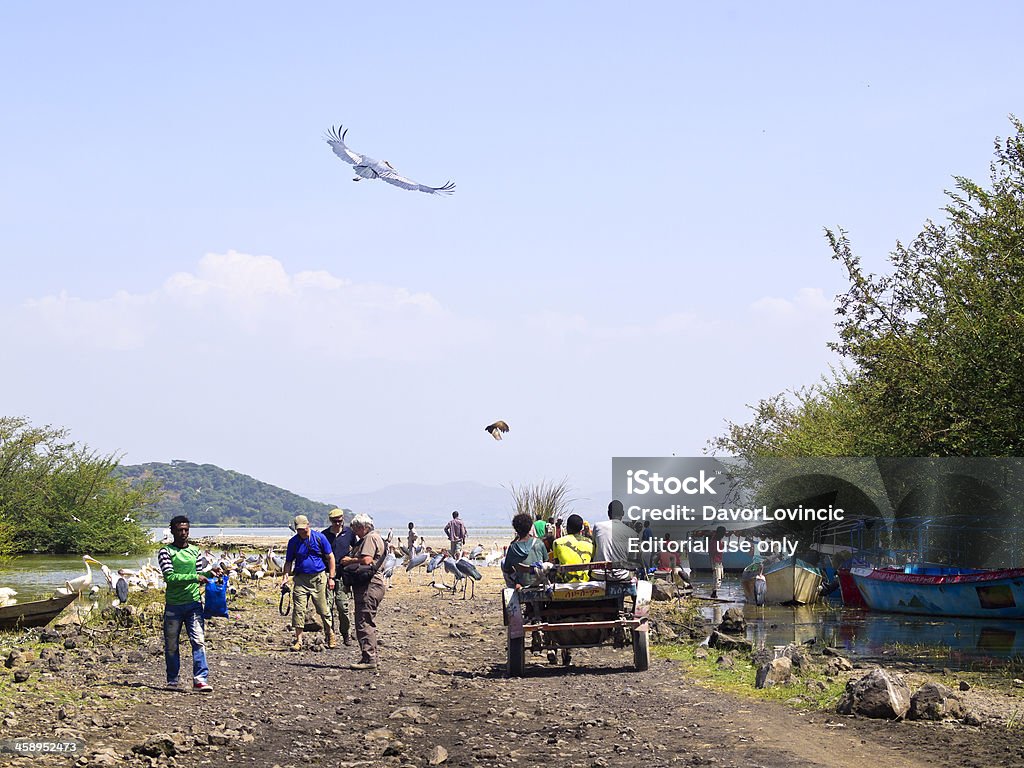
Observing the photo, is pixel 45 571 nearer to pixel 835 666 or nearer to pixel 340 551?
pixel 340 551

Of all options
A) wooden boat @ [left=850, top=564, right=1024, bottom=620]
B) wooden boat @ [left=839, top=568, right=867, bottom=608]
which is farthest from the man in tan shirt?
wooden boat @ [left=839, top=568, right=867, bottom=608]

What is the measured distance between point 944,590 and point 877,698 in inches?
668

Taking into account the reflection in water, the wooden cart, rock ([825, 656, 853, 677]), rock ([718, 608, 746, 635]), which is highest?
the wooden cart

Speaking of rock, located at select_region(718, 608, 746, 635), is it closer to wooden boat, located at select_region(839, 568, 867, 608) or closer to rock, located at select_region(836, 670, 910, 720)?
rock, located at select_region(836, 670, 910, 720)

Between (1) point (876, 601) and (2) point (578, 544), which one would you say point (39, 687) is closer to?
(2) point (578, 544)

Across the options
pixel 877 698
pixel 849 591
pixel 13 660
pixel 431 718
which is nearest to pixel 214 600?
pixel 431 718

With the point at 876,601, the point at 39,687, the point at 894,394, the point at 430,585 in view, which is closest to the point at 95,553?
the point at 430,585

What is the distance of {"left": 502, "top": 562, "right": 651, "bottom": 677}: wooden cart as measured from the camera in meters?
15.0

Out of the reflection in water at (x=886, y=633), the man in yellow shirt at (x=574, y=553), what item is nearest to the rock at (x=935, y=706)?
the man in yellow shirt at (x=574, y=553)

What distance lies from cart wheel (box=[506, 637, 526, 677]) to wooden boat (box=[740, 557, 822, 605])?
17.6 metres

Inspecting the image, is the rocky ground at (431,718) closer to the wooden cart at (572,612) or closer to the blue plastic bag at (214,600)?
the wooden cart at (572,612)

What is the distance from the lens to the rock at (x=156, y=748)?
9.81 metres

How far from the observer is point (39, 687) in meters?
13.1

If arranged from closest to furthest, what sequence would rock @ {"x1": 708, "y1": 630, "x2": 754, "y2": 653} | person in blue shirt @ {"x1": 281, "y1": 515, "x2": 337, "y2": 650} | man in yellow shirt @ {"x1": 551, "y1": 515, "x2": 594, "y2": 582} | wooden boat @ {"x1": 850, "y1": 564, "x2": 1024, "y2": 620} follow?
1. man in yellow shirt @ {"x1": 551, "y1": 515, "x2": 594, "y2": 582}
2. person in blue shirt @ {"x1": 281, "y1": 515, "x2": 337, "y2": 650}
3. rock @ {"x1": 708, "y1": 630, "x2": 754, "y2": 653}
4. wooden boat @ {"x1": 850, "y1": 564, "x2": 1024, "y2": 620}
